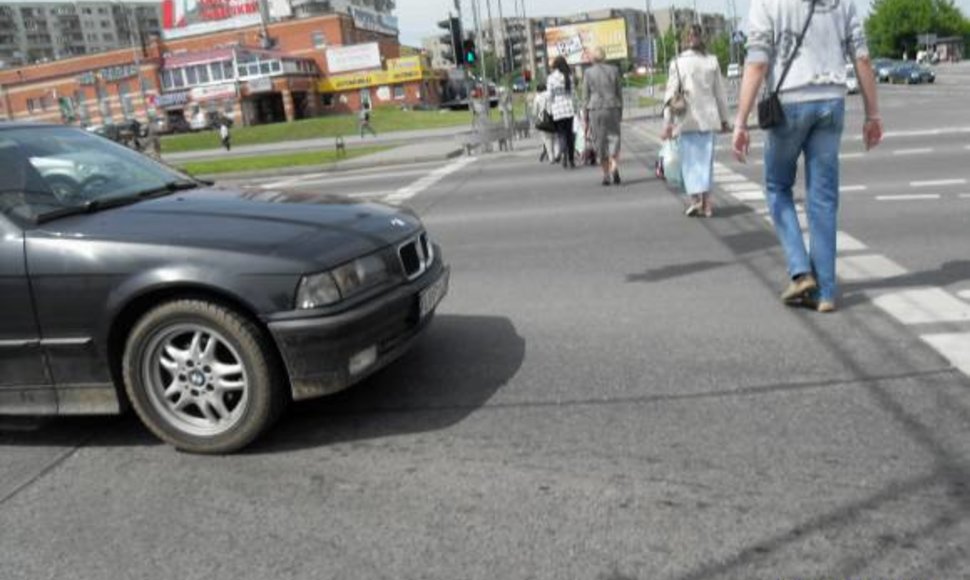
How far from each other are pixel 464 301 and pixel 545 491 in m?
3.23

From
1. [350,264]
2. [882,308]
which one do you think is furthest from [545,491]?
[882,308]

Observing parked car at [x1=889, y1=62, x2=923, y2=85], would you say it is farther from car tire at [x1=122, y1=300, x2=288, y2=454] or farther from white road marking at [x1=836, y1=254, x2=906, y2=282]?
car tire at [x1=122, y1=300, x2=288, y2=454]

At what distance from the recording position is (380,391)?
180 inches

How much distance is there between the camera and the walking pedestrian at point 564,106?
49.9 feet

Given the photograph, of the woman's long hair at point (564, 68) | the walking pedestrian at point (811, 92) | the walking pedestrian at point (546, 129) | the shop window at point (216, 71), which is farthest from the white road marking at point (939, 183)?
the shop window at point (216, 71)

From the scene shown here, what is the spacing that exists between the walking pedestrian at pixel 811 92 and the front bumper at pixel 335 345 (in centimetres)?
254

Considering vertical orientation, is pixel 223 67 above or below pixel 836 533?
above

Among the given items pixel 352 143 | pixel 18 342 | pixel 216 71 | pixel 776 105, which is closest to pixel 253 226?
pixel 18 342

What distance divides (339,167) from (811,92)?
62.5 ft

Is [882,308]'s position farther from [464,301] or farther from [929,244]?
[464,301]

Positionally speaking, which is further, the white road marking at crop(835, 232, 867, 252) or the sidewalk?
the sidewalk

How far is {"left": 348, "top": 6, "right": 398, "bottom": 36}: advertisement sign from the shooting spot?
9381 centimetres

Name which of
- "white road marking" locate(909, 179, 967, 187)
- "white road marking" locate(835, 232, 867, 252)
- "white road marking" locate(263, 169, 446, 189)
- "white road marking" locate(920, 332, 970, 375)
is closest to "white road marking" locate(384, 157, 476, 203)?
"white road marking" locate(263, 169, 446, 189)

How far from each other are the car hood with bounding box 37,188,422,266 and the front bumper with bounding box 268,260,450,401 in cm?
26
